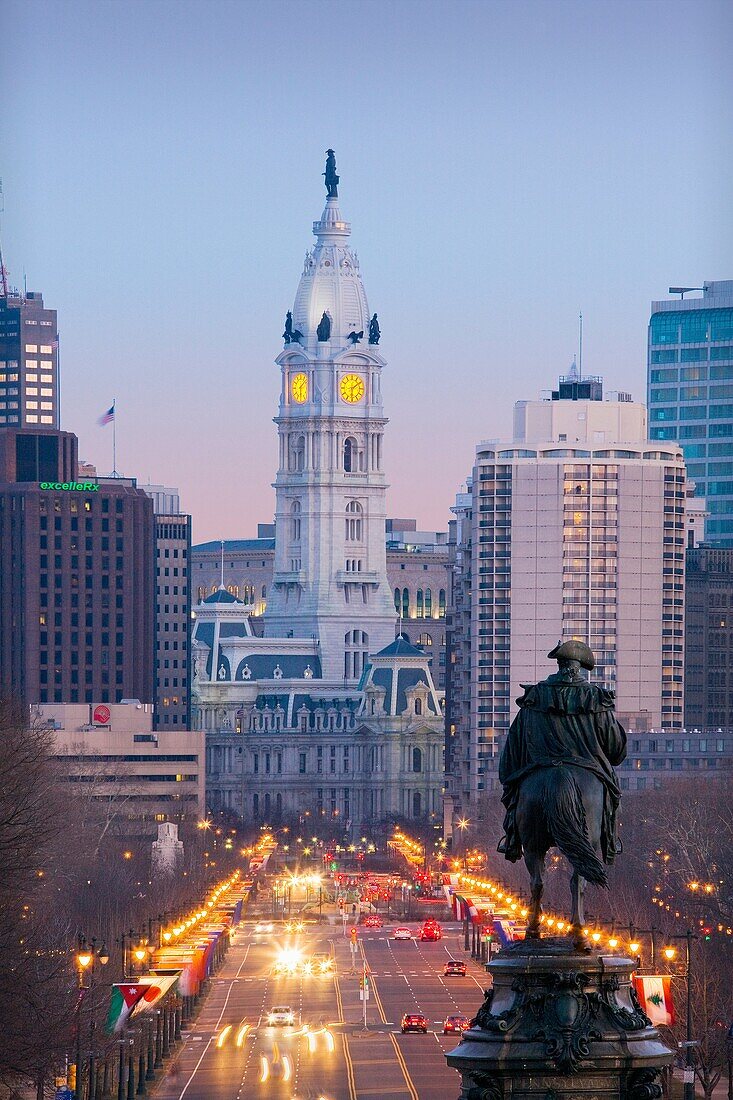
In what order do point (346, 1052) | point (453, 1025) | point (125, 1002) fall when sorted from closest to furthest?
point (125, 1002), point (346, 1052), point (453, 1025)

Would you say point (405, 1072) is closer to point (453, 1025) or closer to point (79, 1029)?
point (453, 1025)

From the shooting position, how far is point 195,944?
156750 mm

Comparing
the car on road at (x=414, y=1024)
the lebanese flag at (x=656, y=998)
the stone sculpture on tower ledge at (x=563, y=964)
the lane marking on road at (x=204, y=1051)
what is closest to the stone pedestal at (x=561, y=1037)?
the stone sculpture on tower ledge at (x=563, y=964)

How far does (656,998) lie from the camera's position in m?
81.5

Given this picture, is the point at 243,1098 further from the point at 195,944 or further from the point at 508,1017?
the point at 508,1017

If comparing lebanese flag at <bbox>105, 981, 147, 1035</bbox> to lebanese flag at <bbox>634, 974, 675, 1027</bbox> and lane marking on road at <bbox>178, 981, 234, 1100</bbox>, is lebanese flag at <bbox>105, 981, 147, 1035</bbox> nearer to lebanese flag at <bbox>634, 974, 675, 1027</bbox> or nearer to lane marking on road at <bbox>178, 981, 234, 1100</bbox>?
lane marking on road at <bbox>178, 981, 234, 1100</bbox>

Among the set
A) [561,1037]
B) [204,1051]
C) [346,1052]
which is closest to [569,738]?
[561,1037]

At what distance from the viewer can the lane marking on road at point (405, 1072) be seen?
100331 millimetres

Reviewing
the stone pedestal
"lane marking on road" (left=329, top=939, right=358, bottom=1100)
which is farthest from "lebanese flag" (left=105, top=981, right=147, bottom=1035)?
the stone pedestal

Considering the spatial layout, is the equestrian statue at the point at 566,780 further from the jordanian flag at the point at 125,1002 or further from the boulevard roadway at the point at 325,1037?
the boulevard roadway at the point at 325,1037

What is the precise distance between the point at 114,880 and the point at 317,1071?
78160mm

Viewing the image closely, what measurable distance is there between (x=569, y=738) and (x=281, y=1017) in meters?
112

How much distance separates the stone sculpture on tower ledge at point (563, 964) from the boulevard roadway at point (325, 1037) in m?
69.4

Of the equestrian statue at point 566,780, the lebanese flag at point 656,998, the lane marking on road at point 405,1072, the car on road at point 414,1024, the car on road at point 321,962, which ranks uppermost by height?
the equestrian statue at point 566,780
